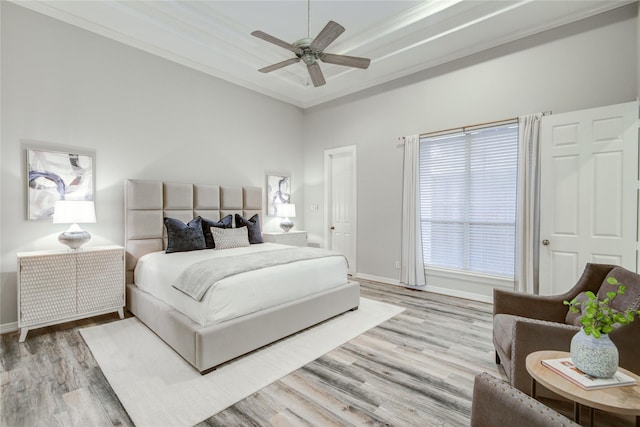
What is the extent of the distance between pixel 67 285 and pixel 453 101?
518 cm

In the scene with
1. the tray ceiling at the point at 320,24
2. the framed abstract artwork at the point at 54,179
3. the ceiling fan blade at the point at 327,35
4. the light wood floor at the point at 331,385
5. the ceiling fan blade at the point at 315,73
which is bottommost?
the light wood floor at the point at 331,385

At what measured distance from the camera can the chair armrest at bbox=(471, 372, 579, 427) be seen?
A: 1023 mm

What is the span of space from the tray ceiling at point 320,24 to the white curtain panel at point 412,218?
1299 millimetres

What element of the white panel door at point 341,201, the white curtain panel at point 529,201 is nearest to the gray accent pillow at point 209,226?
the white panel door at point 341,201

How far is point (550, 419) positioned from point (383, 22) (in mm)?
4156

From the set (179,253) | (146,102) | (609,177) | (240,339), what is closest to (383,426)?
(240,339)

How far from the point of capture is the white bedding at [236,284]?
245cm

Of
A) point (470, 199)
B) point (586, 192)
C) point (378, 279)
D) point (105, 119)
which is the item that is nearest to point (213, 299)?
point (105, 119)

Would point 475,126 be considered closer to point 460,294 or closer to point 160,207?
point 460,294

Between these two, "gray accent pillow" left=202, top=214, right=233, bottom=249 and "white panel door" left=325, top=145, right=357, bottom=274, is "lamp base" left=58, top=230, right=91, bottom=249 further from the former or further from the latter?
"white panel door" left=325, top=145, right=357, bottom=274

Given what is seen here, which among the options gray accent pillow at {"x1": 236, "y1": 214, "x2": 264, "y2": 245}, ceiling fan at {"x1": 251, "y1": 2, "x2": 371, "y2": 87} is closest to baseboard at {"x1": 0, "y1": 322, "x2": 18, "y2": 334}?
gray accent pillow at {"x1": 236, "y1": 214, "x2": 264, "y2": 245}

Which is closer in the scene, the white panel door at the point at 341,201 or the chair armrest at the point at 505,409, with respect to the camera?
the chair armrest at the point at 505,409

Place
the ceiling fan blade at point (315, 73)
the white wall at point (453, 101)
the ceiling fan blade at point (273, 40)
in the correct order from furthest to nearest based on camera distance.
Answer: the white wall at point (453, 101) → the ceiling fan blade at point (315, 73) → the ceiling fan blade at point (273, 40)

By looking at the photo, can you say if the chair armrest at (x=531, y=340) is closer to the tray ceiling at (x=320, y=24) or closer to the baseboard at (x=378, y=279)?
the baseboard at (x=378, y=279)
